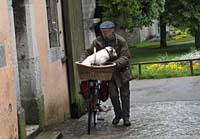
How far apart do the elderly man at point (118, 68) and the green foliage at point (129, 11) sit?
494 inches

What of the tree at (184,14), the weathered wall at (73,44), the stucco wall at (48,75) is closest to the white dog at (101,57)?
the stucco wall at (48,75)

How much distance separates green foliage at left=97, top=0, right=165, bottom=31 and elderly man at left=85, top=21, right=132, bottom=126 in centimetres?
1255

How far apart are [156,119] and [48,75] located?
2061mm

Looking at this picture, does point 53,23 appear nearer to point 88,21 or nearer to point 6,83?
point 88,21

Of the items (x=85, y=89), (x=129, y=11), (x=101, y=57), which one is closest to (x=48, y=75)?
(x=85, y=89)

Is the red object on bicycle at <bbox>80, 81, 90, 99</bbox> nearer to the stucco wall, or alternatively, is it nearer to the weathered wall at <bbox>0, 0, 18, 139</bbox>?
the stucco wall

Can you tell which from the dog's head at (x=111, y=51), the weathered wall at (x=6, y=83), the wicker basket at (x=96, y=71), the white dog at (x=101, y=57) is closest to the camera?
the weathered wall at (x=6, y=83)

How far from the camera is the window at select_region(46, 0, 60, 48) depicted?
10.6 metres

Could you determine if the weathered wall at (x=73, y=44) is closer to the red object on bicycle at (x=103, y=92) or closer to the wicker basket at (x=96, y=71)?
the red object on bicycle at (x=103, y=92)

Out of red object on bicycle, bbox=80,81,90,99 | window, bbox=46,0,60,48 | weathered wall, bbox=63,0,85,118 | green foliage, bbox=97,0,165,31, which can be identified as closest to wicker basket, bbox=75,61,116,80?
red object on bicycle, bbox=80,81,90,99

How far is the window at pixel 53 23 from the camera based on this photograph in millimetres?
10570

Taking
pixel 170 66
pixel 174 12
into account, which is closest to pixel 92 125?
pixel 170 66

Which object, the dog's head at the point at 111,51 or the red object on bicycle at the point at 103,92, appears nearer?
the dog's head at the point at 111,51

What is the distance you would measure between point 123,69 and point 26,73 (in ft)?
5.29
